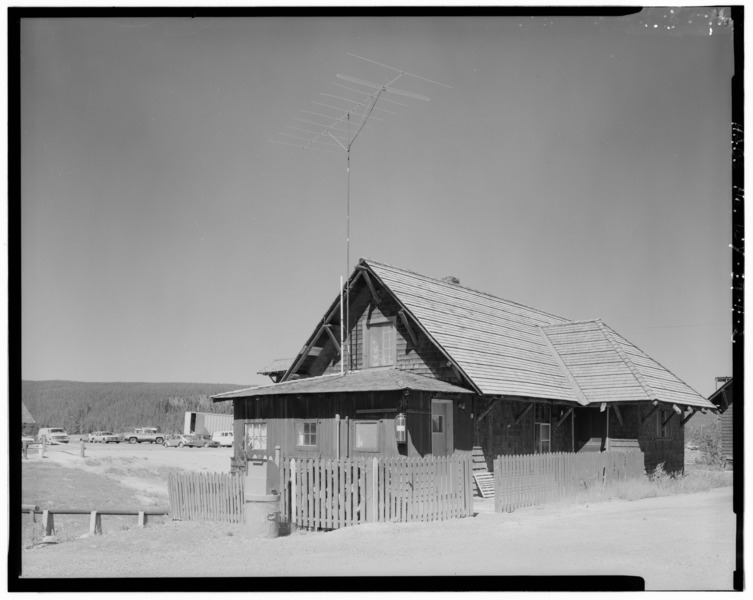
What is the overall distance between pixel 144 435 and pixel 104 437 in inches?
168

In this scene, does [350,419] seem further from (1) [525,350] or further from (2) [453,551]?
(2) [453,551]

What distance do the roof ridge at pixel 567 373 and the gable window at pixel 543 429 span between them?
100cm

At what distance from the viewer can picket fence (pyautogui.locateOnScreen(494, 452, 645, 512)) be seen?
1823 centimetres

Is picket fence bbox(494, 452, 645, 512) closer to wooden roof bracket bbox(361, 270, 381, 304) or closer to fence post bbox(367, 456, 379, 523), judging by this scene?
fence post bbox(367, 456, 379, 523)

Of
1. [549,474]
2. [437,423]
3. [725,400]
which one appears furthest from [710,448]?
[437,423]

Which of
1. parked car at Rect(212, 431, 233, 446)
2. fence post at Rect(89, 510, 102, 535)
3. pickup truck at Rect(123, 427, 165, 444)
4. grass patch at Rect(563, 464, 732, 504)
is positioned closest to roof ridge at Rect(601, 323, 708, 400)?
grass patch at Rect(563, 464, 732, 504)

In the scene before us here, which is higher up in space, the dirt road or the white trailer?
the dirt road

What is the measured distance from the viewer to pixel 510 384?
2258cm

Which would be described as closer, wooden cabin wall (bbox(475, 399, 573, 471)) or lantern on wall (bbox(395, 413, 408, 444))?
lantern on wall (bbox(395, 413, 408, 444))

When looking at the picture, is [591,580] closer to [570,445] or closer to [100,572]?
[100,572]

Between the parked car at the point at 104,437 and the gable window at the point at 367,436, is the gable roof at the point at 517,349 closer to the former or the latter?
the gable window at the point at 367,436

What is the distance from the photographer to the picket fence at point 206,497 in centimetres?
1802

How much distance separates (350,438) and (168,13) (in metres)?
12.0

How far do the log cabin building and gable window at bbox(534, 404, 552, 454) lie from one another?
30mm
